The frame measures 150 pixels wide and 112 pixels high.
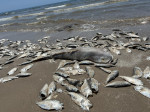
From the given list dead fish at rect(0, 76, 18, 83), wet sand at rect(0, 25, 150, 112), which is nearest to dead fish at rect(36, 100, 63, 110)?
wet sand at rect(0, 25, 150, 112)

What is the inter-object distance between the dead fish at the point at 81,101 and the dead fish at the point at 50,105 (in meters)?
0.37

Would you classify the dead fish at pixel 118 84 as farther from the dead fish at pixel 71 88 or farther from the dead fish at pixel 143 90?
the dead fish at pixel 71 88

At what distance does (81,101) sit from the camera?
3.21m

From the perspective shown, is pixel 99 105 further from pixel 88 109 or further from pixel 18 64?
pixel 18 64

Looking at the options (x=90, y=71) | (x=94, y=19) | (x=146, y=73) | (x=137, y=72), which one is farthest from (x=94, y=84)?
(x=94, y=19)

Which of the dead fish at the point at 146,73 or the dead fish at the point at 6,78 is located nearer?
the dead fish at the point at 146,73

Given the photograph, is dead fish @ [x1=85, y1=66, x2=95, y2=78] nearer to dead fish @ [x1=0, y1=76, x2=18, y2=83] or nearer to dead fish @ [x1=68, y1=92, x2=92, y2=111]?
dead fish @ [x1=68, y1=92, x2=92, y2=111]

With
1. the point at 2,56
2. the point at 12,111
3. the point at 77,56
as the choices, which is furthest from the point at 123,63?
the point at 2,56

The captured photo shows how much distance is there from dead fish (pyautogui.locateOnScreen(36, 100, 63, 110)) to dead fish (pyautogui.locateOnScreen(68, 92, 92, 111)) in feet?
1.22

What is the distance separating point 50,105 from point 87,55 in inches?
101

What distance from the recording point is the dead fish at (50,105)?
10.3 feet

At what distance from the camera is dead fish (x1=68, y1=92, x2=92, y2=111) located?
309 centimetres

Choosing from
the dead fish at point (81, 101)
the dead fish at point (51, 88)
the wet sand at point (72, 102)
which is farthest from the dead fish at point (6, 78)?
the dead fish at point (81, 101)

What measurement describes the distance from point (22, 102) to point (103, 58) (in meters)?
3.08
